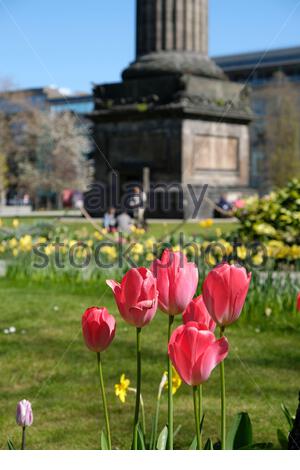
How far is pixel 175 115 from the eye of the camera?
22125mm

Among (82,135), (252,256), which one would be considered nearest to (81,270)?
(252,256)

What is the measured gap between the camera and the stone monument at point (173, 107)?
2212 centimetres

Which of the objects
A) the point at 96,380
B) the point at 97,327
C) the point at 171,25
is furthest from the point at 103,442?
the point at 171,25

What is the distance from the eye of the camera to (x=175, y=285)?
5.17ft

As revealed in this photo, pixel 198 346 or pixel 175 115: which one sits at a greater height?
pixel 175 115

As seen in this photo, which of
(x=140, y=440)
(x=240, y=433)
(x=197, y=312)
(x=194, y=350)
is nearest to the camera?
(x=194, y=350)

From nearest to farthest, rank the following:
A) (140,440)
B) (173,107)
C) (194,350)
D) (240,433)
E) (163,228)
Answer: (194,350), (140,440), (240,433), (163,228), (173,107)

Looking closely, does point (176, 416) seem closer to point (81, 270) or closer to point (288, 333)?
point (288, 333)

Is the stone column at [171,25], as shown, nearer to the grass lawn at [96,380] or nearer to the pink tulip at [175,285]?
the grass lawn at [96,380]

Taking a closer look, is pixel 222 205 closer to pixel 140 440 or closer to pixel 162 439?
pixel 162 439

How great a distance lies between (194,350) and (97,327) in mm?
298

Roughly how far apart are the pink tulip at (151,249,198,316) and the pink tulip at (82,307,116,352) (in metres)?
0.13

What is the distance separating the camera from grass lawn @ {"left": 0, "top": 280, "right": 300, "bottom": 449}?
Result: 3289 millimetres

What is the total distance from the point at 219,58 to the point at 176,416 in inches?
3487
